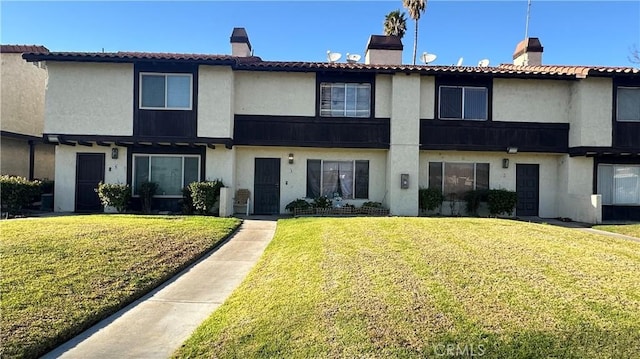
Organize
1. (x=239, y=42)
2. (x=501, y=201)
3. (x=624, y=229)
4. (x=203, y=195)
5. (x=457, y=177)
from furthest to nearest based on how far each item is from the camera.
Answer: (x=239, y=42) → (x=457, y=177) → (x=501, y=201) → (x=203, y=195) → (x=624, y=229)

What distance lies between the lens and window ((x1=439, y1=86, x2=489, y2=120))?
1549 centimetres

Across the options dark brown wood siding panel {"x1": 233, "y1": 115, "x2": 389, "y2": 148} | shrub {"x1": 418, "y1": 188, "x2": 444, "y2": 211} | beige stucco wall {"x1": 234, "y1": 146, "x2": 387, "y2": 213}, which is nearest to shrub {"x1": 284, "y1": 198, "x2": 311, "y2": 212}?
beige stucco wall {"x1": 234, "y1": 146, "x2": 387, "y2": 213}

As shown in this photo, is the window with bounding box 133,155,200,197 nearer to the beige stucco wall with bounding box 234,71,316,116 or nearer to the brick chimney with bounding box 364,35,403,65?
the beige stucco wall with bounding box 234,71,316,116

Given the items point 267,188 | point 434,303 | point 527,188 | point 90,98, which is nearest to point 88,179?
point 90,98

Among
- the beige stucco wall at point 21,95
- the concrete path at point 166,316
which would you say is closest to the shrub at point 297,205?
the concrete path at point 166,316

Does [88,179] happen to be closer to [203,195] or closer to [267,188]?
[203,195]

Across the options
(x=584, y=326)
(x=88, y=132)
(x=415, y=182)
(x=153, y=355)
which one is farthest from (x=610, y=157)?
(x=88, y=132)

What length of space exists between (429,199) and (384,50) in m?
6.92

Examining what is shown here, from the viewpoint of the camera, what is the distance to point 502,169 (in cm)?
1597

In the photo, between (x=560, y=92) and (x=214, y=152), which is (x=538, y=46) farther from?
(x=214, y=152)

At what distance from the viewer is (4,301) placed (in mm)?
5039

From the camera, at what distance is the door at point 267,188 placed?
15.5 metres

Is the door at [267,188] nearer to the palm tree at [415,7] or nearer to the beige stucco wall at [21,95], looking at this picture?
the beige stucco wall at [21,95]

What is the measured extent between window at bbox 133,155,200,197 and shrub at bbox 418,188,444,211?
8.64 metres
